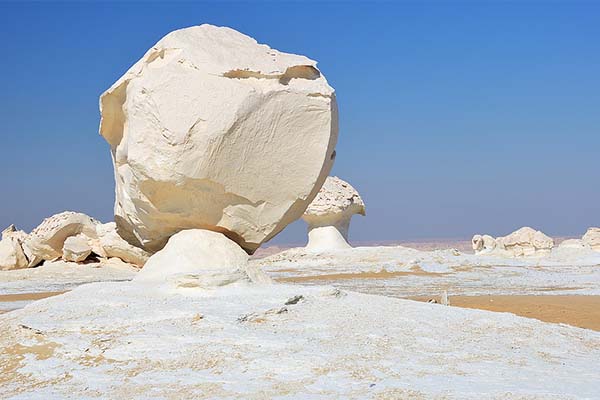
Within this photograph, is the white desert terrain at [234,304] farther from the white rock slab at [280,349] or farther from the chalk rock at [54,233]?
the chalk rock at [54,233]

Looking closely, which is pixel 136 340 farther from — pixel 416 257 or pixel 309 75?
pixel 416 257

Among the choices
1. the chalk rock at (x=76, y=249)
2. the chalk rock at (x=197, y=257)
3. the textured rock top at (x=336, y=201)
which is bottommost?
the chalk rock at (x=197, y=257)

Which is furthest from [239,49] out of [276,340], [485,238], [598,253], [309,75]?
[485,238]

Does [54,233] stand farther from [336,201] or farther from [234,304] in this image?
[234,304]

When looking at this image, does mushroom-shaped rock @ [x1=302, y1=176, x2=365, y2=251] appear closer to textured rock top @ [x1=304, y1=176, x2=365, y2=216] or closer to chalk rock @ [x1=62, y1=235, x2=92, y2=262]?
textured rock top @ [x1=304, y1=176, x2=365, y2=216]

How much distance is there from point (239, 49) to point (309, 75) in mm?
1014

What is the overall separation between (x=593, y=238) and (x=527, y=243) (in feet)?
13.6

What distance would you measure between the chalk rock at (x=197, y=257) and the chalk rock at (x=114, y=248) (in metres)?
13.0

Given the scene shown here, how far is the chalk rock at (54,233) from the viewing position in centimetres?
2231

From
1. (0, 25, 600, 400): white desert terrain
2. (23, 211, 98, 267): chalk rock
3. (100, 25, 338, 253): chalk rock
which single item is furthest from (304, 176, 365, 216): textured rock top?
(100, 25, 338, 253): chalk rock

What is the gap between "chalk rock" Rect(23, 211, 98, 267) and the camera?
22.3 meters

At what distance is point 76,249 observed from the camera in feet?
71.5

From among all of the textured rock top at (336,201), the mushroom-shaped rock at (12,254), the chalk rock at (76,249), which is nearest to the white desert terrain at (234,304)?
the chalk rock at (76,249)

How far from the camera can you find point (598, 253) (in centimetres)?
2552
